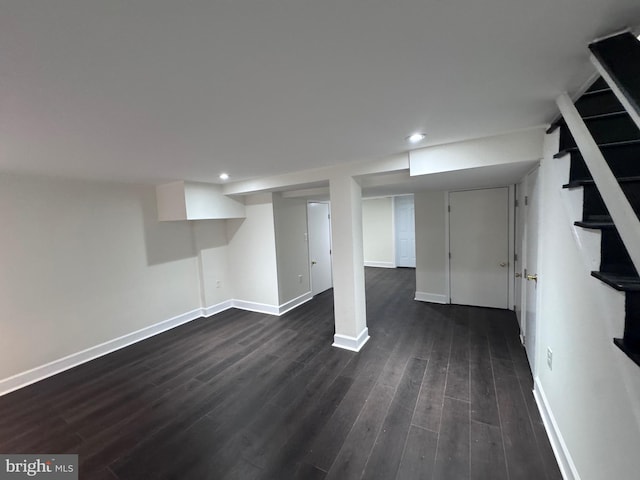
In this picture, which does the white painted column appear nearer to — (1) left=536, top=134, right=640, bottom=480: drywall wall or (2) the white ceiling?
(2) the white ceiling

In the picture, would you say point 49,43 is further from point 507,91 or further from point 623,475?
point 623,475

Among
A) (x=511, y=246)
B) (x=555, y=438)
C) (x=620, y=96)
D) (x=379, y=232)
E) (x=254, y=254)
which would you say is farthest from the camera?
(x=379, y=232)

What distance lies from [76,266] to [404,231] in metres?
6.98

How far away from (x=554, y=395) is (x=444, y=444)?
0.83m

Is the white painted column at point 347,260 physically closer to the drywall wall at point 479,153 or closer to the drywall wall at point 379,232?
the drywall wall at point 479,153

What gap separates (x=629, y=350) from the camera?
2.81 ft

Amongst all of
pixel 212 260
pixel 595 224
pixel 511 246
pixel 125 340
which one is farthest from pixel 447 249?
pixel 125 340

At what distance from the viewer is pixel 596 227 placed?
111 cm

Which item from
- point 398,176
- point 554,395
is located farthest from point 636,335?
point 398,176

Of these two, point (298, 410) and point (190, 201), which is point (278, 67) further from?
point (190, 201)

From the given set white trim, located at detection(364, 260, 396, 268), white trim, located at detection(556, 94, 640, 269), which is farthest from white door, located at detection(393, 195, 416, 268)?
white trim, located at detection(556, 94, 640, 269)

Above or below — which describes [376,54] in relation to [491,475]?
above

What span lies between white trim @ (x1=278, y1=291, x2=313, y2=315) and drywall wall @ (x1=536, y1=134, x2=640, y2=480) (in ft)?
10.9

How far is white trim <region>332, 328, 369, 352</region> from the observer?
308cm
